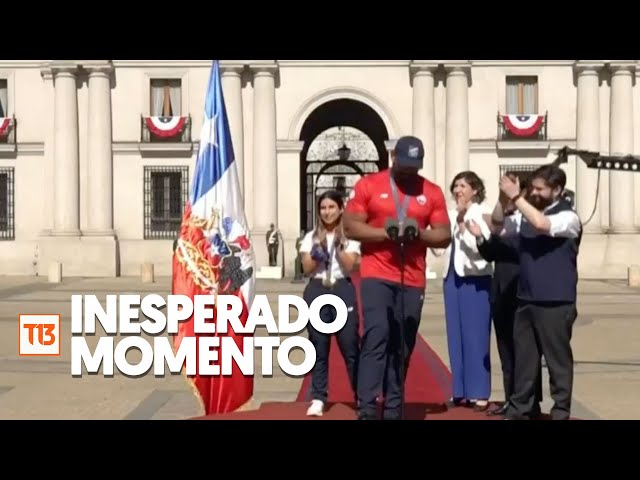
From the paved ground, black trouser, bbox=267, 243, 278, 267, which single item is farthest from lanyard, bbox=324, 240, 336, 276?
black trouser, bbox=267, 243, 278, 267

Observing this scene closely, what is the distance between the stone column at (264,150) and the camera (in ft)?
106

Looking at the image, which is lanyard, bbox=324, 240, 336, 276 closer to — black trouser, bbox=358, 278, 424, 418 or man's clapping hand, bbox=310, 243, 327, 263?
man's clapping hand, bbox=310, 243, 327, 263

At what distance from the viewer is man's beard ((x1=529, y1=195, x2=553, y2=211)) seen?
7.90 m

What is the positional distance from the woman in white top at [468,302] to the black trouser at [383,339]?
3.77ft

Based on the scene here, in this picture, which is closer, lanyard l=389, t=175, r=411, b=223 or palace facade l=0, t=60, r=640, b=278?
lanyard l=389, t=175, r=411, b=223

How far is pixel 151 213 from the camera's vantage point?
108ft

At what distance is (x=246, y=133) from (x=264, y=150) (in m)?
0.91

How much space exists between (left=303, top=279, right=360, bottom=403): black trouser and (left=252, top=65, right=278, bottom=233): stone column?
2367cm

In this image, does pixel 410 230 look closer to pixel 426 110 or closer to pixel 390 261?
pixel 390 261
